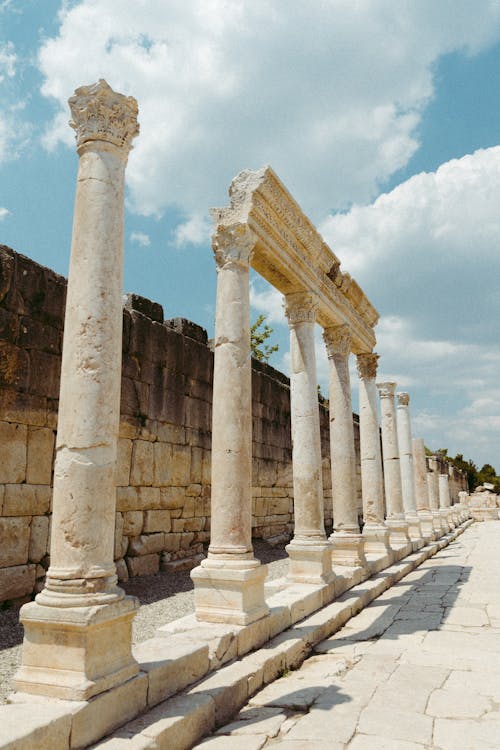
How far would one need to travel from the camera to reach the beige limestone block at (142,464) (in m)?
9.51

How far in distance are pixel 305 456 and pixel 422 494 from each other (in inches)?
560

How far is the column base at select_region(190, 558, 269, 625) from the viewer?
5.75 meters

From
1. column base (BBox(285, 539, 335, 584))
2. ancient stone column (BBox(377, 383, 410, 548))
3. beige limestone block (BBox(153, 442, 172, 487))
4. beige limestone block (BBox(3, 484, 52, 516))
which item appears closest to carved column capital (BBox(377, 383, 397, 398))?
ancient stone column (BBox(377, 383, 410, 548))

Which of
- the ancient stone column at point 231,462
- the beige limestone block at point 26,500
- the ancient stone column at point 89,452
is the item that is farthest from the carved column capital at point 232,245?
the beige limestone block at point 26,500

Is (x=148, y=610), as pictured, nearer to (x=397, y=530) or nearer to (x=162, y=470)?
(x=162, y=470)

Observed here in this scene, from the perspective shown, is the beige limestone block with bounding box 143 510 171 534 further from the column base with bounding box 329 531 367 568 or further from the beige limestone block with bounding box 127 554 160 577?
the column base with bounding box 329 531 367 568

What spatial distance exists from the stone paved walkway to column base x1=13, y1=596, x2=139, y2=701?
947 mm

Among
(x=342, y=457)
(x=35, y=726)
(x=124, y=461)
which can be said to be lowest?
(x=35, y=726)

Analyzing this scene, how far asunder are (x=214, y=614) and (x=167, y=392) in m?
5.37

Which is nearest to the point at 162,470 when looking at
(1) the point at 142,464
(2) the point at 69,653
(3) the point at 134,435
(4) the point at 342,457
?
(1) the point at 142,464

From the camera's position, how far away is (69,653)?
139 inches

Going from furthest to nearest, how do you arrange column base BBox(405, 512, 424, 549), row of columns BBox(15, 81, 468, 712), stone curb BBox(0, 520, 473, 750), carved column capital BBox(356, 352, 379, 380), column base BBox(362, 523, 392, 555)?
1. column base BBox(405, 512, 424, 549)
2. carved column capital BBox(356, 352, 379, 380)
3. column base BBox(362, 523, 392, 555)
4. row of columns BBox(15, 81, 468, 712)
5. stone curb BBox(0, 520, 473, 750)

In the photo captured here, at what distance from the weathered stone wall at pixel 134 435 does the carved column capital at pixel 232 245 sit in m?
2.53

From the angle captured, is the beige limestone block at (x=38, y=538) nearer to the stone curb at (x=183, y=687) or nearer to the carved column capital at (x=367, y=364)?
the stone curb at (x=183, y=687)
